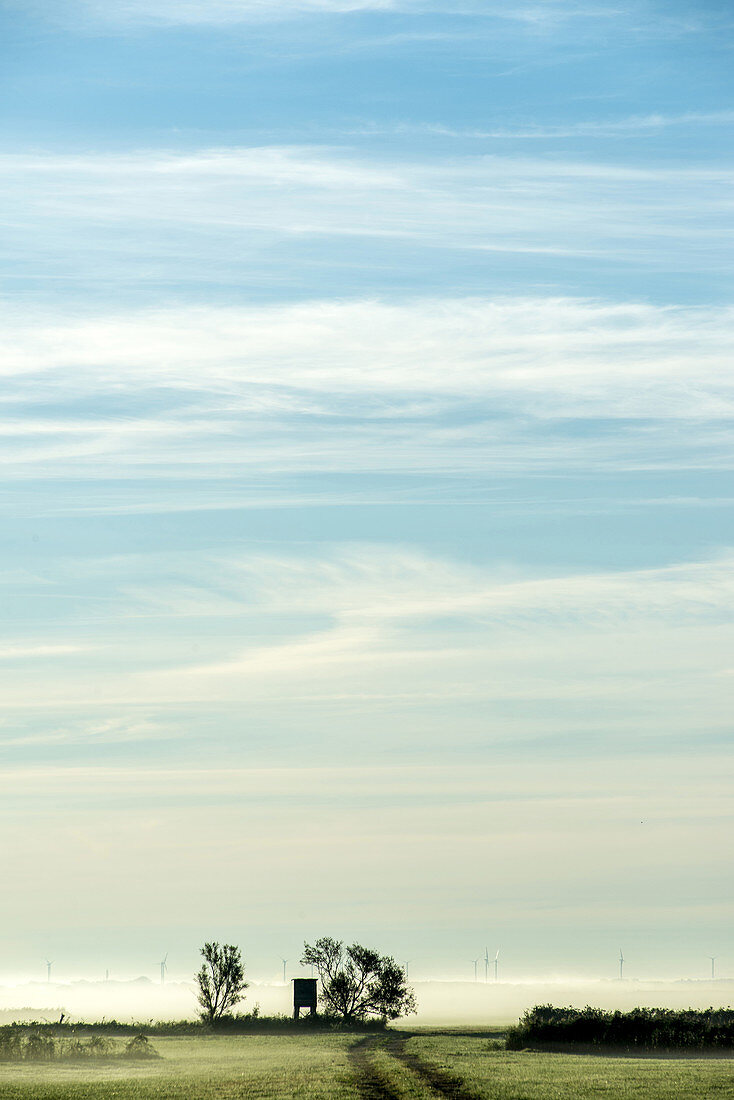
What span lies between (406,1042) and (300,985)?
1600 inches

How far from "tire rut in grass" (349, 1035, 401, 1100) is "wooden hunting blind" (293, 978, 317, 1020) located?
144ft

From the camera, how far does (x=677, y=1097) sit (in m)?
47.6

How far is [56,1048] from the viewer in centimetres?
8525

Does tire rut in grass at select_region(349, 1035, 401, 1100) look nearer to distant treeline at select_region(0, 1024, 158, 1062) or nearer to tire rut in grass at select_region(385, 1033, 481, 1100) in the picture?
tire rut in grass at select_region(385, 1033, 481, 1100)

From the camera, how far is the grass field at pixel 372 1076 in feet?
160

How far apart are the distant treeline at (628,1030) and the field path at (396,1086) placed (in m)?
18.9

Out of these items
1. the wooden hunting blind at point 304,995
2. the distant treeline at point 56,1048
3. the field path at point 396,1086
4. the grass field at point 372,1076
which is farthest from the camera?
the wooden hunting blind at point 304,995

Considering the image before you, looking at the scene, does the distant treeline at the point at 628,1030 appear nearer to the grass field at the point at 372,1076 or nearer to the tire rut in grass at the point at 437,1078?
the grass field at the point at 372,1076

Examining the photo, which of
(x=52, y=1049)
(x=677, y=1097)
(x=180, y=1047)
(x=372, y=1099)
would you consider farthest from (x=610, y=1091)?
(x=180, y=1047)

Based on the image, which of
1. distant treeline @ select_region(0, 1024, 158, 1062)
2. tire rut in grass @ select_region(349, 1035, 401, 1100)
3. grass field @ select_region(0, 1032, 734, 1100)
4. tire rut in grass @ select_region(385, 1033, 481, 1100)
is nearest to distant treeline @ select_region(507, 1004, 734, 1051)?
grass field @ select_region(0, 1032, 734, 1100)

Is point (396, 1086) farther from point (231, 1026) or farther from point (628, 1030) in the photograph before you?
point (231, 1026)

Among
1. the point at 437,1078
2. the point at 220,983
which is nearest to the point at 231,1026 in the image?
the point at 220,983

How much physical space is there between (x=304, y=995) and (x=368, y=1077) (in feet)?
264

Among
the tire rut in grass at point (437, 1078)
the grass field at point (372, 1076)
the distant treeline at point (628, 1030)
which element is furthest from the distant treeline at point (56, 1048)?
the distant treeline at point (628, 1030)
